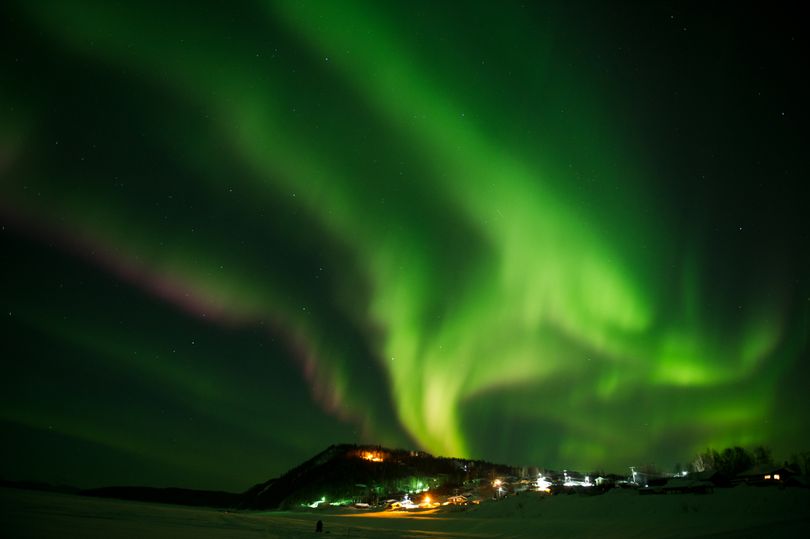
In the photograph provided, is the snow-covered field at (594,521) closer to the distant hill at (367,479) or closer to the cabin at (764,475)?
the cabin at (764,475)

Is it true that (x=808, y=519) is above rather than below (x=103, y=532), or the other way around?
above

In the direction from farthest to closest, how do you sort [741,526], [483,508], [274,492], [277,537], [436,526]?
[274,492]
[483,508]
[436,526]
[277,537]
[741,526]

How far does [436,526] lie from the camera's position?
127ft

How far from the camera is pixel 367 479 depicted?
15288 cm

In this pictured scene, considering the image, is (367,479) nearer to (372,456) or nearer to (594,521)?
(372,456)

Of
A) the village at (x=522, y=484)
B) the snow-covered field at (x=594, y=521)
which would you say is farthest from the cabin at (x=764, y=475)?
the snow-covered field at (x=594, y=521)

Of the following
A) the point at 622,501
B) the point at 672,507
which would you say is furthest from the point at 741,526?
the point at 622,501

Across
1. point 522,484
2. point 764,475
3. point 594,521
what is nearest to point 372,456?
point 522,484

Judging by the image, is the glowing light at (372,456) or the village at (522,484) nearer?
the village at (522,484)

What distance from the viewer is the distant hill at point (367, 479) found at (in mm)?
136000

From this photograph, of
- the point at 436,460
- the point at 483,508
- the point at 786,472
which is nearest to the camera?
the point at 483,508

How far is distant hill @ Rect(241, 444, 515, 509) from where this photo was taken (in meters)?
136

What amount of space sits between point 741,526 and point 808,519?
2.71m

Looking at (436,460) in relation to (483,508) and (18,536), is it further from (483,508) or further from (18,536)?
(18,536)
